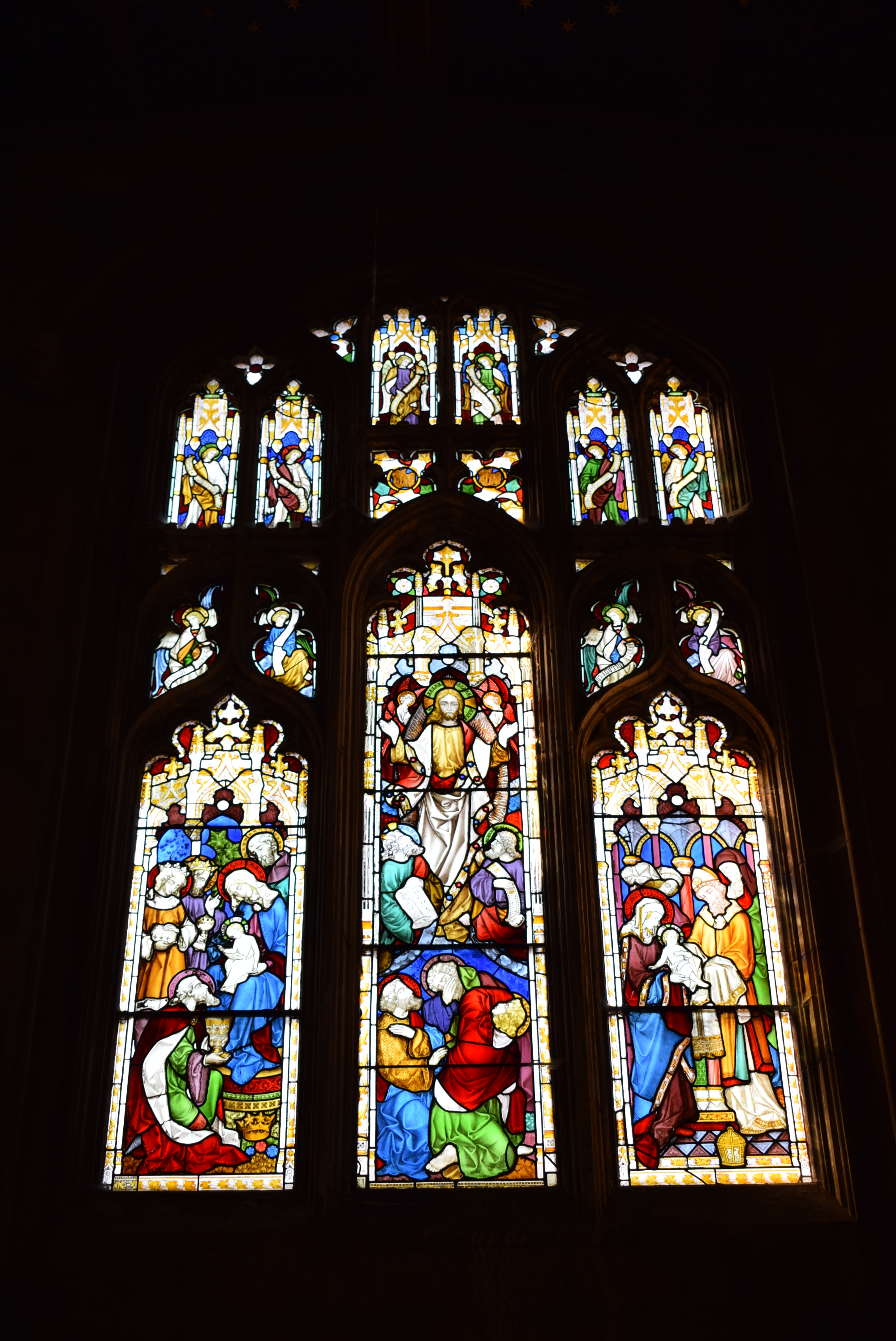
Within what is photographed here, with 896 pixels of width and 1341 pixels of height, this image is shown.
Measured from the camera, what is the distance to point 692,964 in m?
6.38

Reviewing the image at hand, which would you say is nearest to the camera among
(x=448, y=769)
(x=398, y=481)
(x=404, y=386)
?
Result: (x=448, y=769)

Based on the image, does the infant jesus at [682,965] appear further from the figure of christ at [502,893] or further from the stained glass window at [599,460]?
the stained glass window at [599,460]

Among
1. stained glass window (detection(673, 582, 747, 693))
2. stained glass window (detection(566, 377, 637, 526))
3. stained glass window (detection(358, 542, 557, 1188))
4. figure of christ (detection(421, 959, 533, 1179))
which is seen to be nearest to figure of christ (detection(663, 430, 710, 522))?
stained glass window (detection(566, 377, 637, 526))

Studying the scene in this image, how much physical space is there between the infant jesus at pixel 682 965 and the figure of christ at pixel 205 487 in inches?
128

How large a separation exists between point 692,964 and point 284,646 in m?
2.55

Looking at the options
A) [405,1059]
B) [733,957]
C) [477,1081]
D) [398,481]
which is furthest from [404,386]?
[477,1081]

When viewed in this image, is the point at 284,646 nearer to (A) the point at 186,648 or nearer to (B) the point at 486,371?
(A) the point at 186,648

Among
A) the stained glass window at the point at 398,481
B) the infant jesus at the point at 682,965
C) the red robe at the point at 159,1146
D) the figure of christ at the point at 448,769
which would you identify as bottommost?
the red robe at the point at 159,1146

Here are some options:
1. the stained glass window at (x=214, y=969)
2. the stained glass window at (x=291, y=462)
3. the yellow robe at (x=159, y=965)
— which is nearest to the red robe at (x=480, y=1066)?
the stained glass window at (x=214, y=969)

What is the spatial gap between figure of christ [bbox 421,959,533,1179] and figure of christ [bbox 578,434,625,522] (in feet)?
8.74

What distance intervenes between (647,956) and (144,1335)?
257 centimetres

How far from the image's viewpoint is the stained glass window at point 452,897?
6023mm

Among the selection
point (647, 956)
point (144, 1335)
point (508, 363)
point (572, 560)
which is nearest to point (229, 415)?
point (508, 363)

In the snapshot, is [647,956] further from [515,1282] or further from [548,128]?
[548,128]
